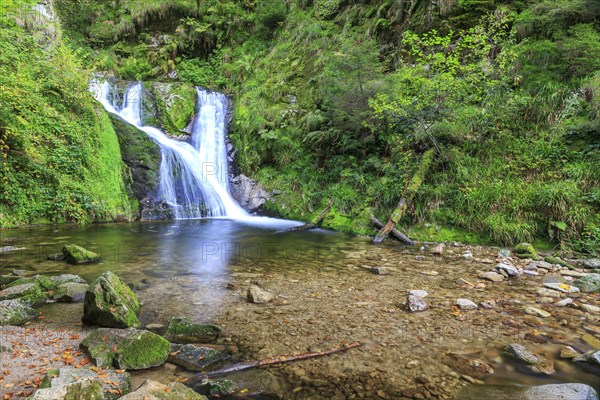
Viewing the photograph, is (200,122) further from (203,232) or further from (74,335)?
(74,335)

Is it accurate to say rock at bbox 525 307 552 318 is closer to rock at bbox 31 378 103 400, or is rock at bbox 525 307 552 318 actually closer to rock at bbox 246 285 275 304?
rock at bbox 246 285 275 304

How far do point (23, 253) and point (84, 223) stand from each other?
3410 mm

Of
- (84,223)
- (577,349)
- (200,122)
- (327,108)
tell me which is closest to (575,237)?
(577,349)

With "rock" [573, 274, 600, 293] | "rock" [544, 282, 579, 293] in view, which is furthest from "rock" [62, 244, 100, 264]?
"rock" [573, 274, 600, 293]

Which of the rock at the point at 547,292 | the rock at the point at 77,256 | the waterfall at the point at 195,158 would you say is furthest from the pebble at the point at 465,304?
the waterfall at the point at 195,158

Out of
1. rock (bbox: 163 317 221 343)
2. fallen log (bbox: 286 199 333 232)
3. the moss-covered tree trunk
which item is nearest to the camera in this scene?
rock (bbox: 163 317 221 343)

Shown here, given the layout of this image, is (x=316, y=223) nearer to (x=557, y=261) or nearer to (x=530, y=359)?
(x=557, y=261)

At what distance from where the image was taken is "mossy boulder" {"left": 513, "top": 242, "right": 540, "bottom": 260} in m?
5.98

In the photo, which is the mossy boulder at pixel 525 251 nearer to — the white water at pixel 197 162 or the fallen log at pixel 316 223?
the fallen log at pixel 316 223

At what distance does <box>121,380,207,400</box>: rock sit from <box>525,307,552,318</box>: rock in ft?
12.2

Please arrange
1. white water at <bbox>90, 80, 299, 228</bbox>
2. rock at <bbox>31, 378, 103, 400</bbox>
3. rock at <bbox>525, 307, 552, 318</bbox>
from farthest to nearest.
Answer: white water at <bbox>90, 80, 299, 228</bbox>, rock at <bbox>525, 307, 552, 318</bbox>, rock at <bbox>31, 378, 103, 400</bbox>

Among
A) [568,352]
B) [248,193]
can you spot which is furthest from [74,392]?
[248,193]

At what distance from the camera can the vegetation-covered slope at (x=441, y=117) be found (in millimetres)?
7172

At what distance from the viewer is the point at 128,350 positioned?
8.81 feet
